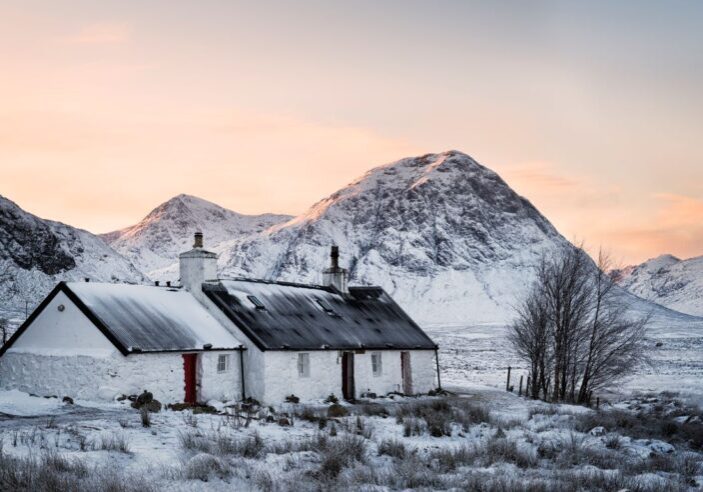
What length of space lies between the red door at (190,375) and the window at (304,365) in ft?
18.0

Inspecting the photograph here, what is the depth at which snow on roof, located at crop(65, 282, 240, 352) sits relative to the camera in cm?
3172

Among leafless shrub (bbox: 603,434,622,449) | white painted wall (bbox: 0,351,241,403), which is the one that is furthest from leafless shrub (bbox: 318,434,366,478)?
white painted wall (bbox: 0,351,241,403)

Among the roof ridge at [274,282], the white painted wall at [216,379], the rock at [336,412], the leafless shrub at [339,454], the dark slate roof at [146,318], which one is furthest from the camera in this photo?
the roof ridge at [274,282]

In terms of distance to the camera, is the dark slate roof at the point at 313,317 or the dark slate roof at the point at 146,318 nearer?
the dark slate roof at the point at 146,318

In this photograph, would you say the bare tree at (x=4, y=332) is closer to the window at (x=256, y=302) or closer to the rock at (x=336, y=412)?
the window at (x=256, y=302)

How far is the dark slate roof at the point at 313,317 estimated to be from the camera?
3717cm

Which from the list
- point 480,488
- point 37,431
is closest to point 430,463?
point 480,488

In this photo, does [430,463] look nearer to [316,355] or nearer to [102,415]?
[102,415]

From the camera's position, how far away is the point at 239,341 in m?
36.2

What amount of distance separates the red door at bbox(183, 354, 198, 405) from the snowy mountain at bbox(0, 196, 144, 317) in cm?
10199

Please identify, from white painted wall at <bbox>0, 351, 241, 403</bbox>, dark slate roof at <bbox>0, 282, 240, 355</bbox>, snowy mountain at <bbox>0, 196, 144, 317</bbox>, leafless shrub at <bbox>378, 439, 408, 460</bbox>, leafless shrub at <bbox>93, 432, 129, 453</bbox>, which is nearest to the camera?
leafless shrub at <bbox>93, 432, 129, 453</bbox>

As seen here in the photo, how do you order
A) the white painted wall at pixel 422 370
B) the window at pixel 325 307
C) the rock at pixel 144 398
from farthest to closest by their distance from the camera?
the white painted wall at pixel 422 370 → the window at pixel 325 307 → the rock at pixel 144 398

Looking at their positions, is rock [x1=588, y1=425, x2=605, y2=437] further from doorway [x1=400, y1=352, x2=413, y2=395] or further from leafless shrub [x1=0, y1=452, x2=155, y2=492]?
doorway [x1=400, y1=352, x2=413, y2=395]

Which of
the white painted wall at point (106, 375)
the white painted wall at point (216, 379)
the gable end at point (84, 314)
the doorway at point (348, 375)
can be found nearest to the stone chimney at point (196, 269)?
the white painted wall at point (216, 379)
